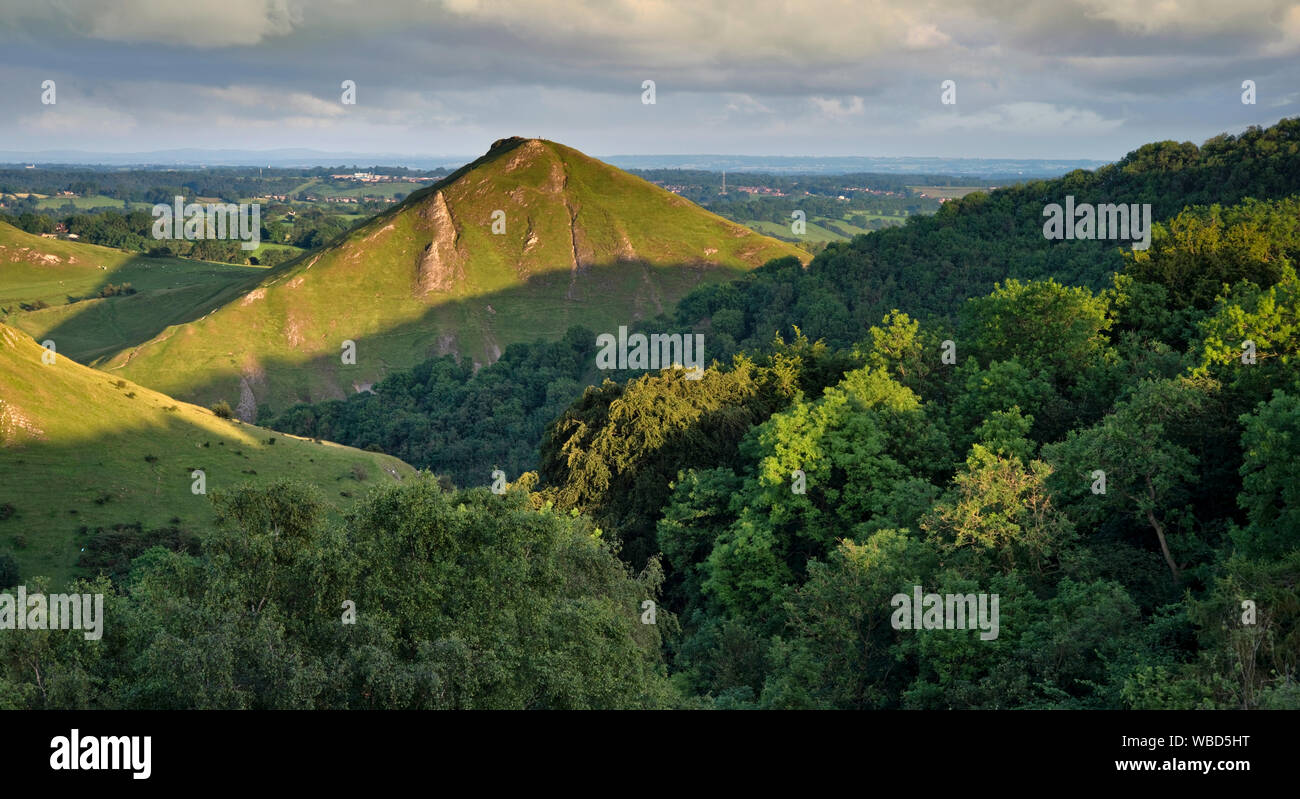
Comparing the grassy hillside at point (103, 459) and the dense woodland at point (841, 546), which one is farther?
the grassy hillside at point (103, 459)

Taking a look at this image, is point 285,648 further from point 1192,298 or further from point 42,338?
point 42,338

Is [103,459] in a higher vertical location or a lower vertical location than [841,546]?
lower

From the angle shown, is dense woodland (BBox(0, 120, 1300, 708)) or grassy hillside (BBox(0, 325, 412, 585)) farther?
grassy hillside (BBox(0, 325, 412, 585))

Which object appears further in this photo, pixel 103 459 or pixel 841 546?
pixel 103 459

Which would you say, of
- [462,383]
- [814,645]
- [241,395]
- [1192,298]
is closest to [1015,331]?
[1192,298]
